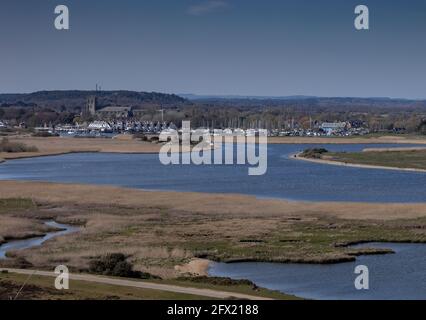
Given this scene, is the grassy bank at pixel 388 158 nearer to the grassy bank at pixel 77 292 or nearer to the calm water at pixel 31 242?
the calm water at pixel 31 242

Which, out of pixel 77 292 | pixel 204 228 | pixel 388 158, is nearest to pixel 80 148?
pixel 388 158

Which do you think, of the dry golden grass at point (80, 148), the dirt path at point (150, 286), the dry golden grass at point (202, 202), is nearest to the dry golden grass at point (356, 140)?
the dry golden grass at point (80, 148)

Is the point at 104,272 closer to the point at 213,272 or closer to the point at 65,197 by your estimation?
the point at 213,272

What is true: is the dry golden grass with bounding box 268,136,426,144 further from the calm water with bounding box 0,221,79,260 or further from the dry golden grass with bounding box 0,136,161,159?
the calm water with bounding box 0,221,79,260

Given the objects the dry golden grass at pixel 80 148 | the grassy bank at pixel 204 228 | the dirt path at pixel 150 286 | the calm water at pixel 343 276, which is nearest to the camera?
the dirt path at pixel 150 286

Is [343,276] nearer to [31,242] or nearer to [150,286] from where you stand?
[150,286]

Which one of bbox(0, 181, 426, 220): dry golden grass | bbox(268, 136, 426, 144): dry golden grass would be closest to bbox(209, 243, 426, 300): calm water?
bbox(0, 181, 426, 220): dry golden grass
